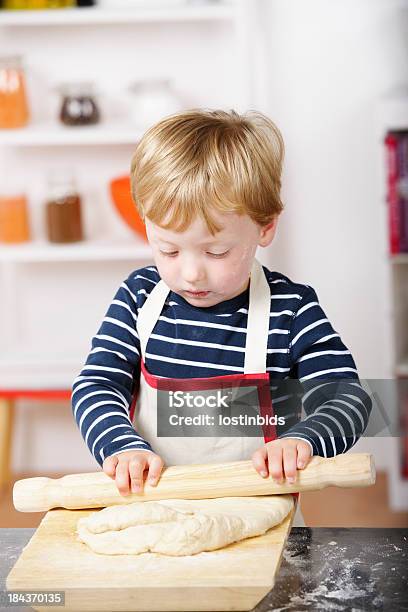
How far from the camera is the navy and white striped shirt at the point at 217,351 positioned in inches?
38.2

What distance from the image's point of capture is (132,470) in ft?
2.75

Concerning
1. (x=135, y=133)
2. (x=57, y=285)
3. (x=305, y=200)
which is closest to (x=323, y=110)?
(x=305, y=200)

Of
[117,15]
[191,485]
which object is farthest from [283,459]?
[117,15]

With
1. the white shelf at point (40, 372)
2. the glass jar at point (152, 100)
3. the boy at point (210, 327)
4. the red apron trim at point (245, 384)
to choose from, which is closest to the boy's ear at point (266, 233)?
the boy at point (210, 327)

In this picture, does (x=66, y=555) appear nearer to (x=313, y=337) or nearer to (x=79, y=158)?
(x=313, y=337)

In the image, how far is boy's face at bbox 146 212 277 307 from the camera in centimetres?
88

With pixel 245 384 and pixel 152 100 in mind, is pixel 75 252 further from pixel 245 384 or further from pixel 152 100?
pixel 245 384

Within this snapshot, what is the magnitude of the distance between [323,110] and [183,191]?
5.15 ft

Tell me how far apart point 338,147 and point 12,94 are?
79cm

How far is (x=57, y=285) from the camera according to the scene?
2.52 meters

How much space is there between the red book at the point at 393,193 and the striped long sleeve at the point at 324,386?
1.23 m

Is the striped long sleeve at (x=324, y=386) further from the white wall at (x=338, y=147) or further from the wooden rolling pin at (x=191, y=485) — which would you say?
the white wall at (x=338, y=147)

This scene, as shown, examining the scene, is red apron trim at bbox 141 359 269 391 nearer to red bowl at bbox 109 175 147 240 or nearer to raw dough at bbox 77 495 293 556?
raw dough at bbox 77 495 293 556

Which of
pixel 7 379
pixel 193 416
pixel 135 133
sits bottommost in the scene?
pixel 7 379
